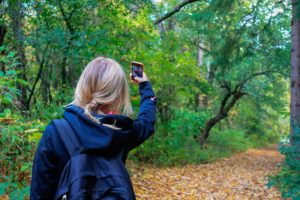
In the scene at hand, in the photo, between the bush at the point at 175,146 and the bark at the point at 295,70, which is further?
the bush at the point at 175,146

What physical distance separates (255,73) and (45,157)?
15.3 metres

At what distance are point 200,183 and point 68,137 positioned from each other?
8191 millimetres

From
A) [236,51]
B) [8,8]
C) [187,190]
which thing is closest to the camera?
[8,8]

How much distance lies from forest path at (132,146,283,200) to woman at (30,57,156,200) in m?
5.49

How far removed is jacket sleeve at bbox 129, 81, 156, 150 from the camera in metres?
2.09

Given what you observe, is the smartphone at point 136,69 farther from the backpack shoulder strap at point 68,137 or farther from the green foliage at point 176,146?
the green foliage at point 176,146

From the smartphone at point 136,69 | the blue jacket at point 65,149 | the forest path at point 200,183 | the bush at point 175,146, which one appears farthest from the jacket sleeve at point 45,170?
the bush at point 175,146

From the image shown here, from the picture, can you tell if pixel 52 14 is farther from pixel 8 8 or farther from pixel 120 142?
pixel 120 142

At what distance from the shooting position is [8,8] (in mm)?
7582

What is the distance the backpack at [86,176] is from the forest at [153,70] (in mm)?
1757

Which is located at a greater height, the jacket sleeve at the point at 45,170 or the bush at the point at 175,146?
the jacket sleeve at the point at 45,170

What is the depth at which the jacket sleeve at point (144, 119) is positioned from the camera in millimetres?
2088

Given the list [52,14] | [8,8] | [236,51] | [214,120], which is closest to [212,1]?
[236,51]

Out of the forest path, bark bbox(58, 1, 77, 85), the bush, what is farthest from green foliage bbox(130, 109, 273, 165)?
bark bbox(58, 1, 77, 85)
